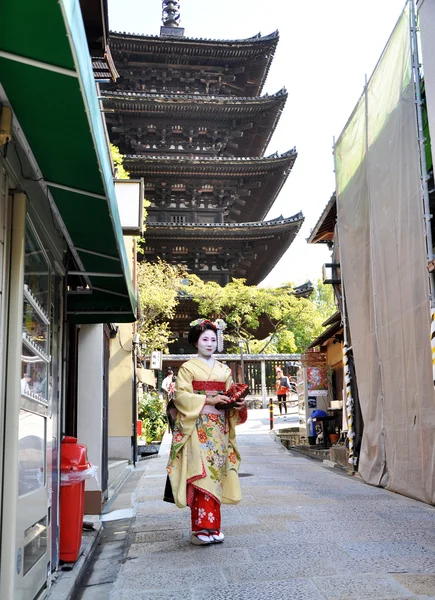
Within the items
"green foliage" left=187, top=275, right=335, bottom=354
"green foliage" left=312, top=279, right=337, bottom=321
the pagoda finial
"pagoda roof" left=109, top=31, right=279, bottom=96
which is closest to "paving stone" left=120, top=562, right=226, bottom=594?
"green foliage" left=187, top=275, right=335, bottom=354

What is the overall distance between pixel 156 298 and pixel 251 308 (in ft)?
18.7

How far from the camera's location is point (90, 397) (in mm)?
6762

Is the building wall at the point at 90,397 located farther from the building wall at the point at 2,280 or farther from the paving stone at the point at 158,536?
the building wall at the point at 2,280

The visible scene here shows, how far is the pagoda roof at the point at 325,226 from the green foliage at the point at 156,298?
834cm

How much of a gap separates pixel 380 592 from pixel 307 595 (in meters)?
0.39

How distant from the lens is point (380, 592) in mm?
3393

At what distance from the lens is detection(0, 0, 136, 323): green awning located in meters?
1.81

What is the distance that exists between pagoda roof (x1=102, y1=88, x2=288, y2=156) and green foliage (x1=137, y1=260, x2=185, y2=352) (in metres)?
5.88

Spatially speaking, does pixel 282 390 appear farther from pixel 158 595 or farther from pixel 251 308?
pixel 158 595

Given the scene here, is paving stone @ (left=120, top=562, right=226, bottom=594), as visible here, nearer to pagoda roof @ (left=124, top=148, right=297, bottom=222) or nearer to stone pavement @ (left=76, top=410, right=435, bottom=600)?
stone pavement @ (left=76, top=410, right=435, bottom=600)

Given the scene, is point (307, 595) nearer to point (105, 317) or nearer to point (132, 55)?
point (105, 317)

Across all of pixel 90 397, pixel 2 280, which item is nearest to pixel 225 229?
pixel 90 397

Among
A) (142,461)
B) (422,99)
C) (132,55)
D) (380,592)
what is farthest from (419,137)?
(132,55)

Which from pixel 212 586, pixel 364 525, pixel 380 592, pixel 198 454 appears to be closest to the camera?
pixel 380 592
